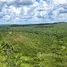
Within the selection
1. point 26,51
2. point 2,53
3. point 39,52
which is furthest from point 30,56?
point 2,53

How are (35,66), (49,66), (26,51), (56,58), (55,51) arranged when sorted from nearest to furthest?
1. (35,66)
2. (49,66)
3. (56,58)
4. (26,51)
5. (55,51)

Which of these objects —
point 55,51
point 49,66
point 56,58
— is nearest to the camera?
point 49,66

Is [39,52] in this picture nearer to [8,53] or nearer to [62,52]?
[62,52]

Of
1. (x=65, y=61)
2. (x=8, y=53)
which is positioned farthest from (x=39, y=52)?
(x=8, y=53)

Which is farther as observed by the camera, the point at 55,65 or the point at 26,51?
the point at 26,51

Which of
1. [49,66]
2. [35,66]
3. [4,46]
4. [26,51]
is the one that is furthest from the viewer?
[26,51]

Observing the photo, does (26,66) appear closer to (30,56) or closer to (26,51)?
(30,56)

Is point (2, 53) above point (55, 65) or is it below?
above

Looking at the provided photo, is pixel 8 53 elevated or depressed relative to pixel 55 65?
elevated

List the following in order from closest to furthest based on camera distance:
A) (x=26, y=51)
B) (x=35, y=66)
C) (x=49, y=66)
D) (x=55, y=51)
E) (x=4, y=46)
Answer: (x=35, y=66), (x=49, y=66), (x=4, y=46), (x=26, y=51), (x=55, y=51)
